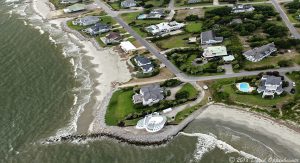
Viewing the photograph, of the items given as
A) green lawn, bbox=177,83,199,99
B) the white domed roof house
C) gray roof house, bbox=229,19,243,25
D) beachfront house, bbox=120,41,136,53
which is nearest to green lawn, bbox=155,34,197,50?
beachfront house, bbox=120,41,136,53

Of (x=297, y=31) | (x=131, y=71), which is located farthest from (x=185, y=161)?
(x=297, y=31)

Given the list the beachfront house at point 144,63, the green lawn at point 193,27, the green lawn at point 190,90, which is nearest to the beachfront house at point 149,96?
the green lawn at point 190,90

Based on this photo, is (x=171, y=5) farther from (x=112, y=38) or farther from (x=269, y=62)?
(x=269, y=62)

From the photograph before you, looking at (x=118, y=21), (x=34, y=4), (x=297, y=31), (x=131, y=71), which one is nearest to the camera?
(x=131, y=71)

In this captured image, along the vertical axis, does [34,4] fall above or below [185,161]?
above

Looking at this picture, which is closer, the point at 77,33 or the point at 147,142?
the point at 147,142

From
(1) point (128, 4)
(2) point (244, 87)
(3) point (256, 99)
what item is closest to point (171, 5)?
(1) point (128, 4)

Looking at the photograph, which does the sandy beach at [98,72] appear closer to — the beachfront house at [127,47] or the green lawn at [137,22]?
the beachfront house at [127,47]

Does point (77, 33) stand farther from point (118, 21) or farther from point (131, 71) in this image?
point (131, 71)
